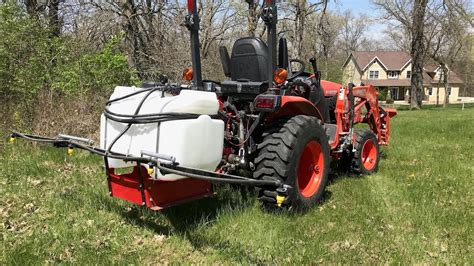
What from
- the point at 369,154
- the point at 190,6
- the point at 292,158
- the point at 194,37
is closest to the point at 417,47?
the point at 369,154

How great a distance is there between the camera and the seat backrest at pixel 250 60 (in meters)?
4.56

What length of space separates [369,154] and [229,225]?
3.37m

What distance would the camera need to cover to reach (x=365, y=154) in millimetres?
6707

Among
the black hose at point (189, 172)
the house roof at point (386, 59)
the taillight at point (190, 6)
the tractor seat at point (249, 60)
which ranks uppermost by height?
the house roof at point (386, 59)

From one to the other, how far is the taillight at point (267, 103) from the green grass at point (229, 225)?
3.32 ft

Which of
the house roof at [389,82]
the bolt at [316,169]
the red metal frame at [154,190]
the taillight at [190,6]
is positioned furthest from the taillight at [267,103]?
the house roof at [389,82]

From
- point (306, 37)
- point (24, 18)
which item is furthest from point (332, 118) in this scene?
point (306, 37)

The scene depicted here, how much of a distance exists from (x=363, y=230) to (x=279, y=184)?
1.02 m

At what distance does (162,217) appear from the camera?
4309 mm

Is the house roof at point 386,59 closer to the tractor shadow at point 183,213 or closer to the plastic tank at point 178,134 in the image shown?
the tractor shadow at point 183,213

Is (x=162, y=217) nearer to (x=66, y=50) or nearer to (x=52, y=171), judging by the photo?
(x=52, y=171)

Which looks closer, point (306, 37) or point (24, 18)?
point (24, 18)

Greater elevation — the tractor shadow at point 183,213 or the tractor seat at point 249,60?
the tractor seat at point 249,60

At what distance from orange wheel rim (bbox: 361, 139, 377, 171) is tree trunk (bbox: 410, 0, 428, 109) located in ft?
75.9
